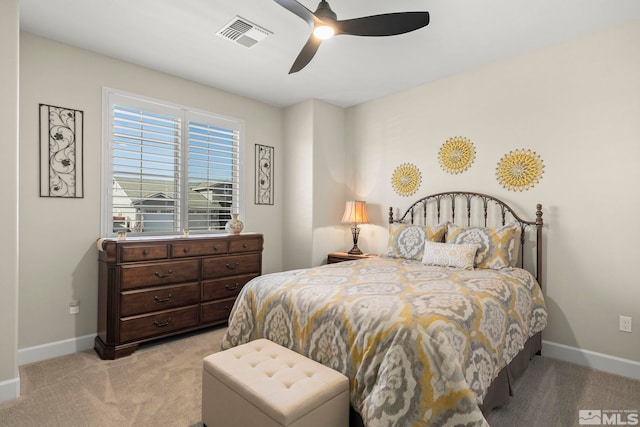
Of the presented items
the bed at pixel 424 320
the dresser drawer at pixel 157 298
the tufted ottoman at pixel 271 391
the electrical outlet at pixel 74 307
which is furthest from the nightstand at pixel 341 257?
the electrical outlet at pixel 74 307

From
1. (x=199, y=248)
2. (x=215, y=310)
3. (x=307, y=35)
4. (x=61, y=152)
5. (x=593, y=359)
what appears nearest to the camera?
(x=593, y=359)

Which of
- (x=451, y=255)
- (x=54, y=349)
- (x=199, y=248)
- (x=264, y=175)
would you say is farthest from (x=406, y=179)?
(x=54, y=349)

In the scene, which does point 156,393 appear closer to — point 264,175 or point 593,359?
point 264,175

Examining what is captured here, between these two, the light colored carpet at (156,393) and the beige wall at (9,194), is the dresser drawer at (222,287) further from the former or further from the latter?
the beige wall at (9,194)

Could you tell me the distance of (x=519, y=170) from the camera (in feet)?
10.3

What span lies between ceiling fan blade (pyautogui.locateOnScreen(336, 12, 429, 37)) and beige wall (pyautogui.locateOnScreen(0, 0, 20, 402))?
2.14 m

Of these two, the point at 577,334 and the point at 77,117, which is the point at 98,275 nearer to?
the point at 77,117

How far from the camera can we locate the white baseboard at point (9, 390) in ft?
7.01

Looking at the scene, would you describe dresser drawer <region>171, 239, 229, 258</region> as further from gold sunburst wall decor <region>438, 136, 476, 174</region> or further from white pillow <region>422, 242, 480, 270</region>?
gold sunburst wall decor <region>438, 136, 476, 174</region>

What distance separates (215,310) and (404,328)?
248 centimetres

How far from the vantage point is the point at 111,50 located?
3.06 metres

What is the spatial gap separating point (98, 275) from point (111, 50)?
208cm

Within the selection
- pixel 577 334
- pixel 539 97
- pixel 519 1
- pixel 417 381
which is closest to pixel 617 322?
pixel 577 334

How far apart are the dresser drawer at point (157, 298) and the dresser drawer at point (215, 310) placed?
0.13m
